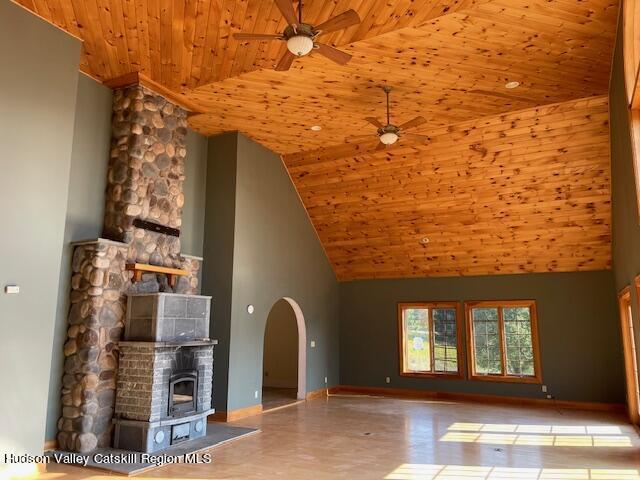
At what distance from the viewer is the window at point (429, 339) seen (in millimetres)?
10398

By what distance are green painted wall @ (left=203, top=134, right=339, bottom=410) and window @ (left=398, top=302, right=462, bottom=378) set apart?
2.32m

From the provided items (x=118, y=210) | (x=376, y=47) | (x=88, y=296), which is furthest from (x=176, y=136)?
(x=376, y=47)

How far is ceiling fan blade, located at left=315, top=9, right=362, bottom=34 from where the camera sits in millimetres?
4051

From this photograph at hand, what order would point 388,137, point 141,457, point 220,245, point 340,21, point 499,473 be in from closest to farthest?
point 340,21 < point 499,473 < point 141,457 < point 388,137 < point 220,245

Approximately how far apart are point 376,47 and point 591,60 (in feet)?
8.27

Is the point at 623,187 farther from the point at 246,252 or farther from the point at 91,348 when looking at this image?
the point at 91,348

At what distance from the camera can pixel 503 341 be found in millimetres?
9930

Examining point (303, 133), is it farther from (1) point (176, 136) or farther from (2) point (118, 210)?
(2) point (118, 210)

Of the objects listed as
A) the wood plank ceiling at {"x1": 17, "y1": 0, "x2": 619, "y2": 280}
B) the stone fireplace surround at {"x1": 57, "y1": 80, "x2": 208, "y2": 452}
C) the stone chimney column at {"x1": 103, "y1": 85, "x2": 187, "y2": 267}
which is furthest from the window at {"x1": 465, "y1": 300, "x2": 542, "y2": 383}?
the stone chimney column at {"x1": 103, "y1": 85, "x2": 187, "y2": 267}

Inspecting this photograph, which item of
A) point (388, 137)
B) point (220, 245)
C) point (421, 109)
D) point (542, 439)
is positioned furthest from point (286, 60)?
point (542, 439)

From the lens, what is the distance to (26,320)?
4938 millimetres

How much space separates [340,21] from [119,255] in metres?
3.89

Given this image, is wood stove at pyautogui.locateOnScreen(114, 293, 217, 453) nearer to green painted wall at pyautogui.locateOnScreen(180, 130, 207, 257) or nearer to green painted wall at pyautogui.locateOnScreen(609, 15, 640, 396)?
green painted wall at pyautogui.locateOnScreen(180, 130, 207, 257)

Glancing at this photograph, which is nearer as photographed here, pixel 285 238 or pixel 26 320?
pixel 26 320
